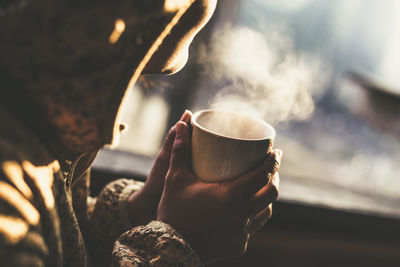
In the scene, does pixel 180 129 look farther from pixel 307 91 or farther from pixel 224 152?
pixel 307 91

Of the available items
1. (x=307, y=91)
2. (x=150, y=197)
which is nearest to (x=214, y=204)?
(x=150, y=197)

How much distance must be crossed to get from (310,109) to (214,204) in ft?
19.1

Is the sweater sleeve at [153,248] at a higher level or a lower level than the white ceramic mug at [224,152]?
lower

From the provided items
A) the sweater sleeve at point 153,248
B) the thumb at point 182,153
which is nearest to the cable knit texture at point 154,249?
the sweater sleeve at point 153,248

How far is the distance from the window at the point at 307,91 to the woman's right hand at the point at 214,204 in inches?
13.2

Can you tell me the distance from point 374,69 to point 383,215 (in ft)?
25.0

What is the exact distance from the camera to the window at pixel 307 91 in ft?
5.69

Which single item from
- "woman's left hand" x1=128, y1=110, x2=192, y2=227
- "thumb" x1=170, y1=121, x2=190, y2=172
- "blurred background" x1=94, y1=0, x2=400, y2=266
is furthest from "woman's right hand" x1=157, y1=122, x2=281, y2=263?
"blurred background" x1=94, y1=0, x2=400, y2=266

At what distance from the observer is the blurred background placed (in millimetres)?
1669

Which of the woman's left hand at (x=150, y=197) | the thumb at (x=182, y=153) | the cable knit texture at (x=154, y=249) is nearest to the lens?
the cable knit texture at (x=154, y=249)

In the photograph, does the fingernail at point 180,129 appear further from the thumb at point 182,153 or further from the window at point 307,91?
the window at point 307,91

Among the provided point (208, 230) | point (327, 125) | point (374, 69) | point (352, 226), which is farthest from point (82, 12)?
point (374, 69)

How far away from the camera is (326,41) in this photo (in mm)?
7578

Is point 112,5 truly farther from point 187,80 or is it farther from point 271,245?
point 187,80
